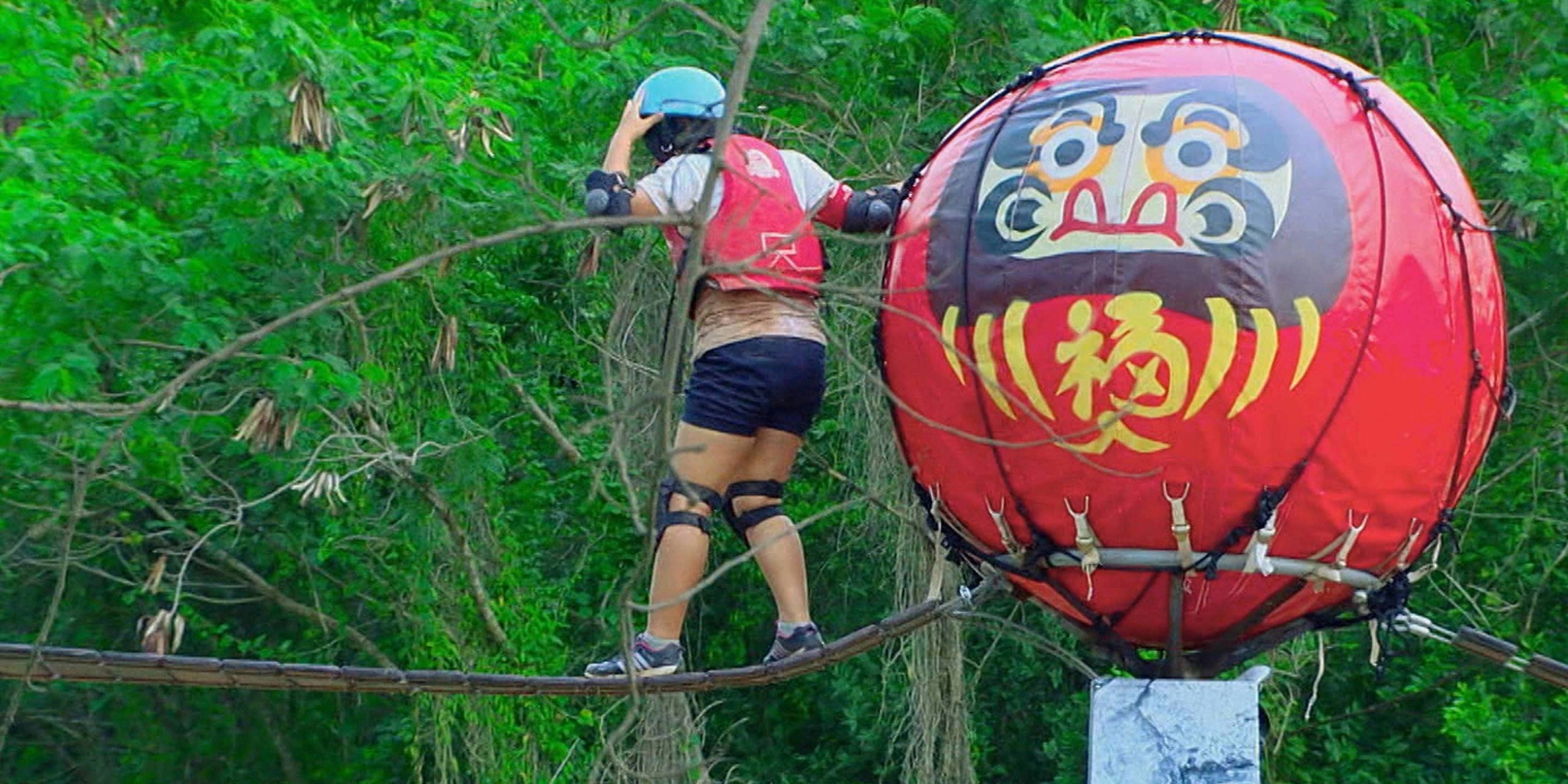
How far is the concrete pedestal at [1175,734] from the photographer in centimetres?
480

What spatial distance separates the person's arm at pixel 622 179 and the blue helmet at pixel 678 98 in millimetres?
18

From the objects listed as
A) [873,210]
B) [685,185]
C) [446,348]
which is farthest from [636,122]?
[446,348]

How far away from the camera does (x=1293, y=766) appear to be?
1065cm

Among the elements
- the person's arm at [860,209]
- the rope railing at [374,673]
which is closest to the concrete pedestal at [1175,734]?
the rope railing at [374,673]

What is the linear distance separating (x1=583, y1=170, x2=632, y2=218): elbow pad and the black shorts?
0.41 metres

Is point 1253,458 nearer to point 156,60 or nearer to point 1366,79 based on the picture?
point 1366,79

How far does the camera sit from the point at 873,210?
5.34 metres

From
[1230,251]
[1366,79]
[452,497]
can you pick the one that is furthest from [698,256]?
[452,497]

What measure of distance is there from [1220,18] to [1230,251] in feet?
12.3

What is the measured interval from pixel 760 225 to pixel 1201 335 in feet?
4.13

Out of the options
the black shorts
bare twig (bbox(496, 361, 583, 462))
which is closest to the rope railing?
the black shorts

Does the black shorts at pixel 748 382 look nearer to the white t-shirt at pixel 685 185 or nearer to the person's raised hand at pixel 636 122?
the white t-shirt at pixel 685 185

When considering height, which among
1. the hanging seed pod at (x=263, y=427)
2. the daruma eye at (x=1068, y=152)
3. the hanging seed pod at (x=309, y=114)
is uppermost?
the daruma eye at (x=1068, y=152)

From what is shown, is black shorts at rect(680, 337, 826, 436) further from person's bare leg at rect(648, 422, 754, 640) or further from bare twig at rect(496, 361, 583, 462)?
bare twig at rect(496, 361, 583, 462)
